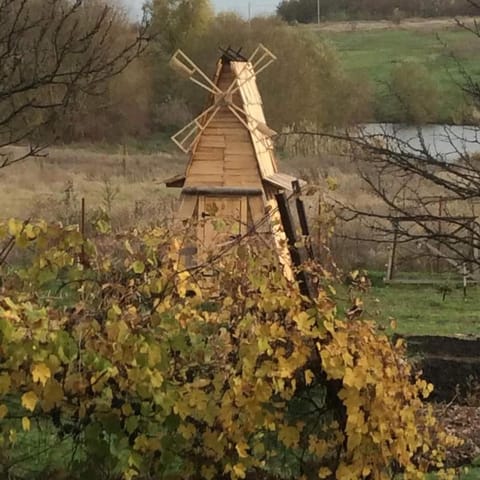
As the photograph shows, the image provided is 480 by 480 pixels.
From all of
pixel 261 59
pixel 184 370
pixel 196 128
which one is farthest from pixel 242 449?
pixel 261 59

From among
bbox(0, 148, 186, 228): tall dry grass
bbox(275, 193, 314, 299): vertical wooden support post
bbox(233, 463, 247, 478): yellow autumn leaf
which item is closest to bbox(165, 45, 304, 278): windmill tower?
bbox(0, 148, 186, 228): tall dry grass

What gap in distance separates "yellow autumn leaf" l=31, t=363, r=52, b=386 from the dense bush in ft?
0.06

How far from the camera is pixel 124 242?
15.1 ft

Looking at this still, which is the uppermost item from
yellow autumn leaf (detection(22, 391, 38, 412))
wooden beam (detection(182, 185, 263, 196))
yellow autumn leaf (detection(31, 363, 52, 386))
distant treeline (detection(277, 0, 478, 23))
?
distant treeline (detection(277, 0, 478, 23))

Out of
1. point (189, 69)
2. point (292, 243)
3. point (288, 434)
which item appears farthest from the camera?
point (189, 69)

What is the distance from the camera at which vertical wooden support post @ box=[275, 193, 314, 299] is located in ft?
15.8

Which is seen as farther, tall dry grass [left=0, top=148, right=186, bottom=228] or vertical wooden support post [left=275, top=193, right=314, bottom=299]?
tall dry grass [left=0, top=148, right=186, bottom=228]

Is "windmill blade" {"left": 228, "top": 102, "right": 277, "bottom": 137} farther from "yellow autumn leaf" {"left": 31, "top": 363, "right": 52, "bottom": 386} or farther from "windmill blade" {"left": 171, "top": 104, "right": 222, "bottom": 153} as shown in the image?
"yellow autumn leaf" {"left": 31, "top": 363, "right": 52, "bottom": 386}

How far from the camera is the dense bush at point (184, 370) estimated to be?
4293mm

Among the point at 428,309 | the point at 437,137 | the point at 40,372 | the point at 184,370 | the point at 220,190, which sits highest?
the point at 437,137

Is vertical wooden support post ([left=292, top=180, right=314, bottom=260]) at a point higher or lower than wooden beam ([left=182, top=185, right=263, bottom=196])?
higher

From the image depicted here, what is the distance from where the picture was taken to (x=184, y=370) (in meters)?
4.52

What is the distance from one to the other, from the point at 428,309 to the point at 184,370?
14468 mm

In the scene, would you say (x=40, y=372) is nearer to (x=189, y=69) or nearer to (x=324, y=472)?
(x=324, y=472)
